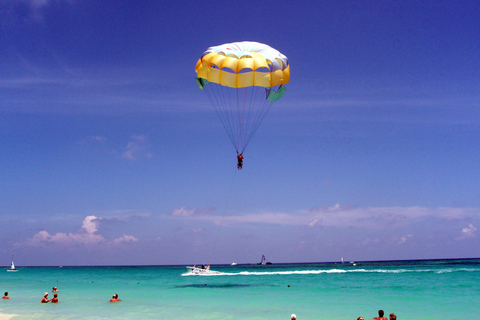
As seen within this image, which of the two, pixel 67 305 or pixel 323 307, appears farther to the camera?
pixel 67 305

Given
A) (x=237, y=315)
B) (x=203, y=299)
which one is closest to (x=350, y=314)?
(x=237, y=315)

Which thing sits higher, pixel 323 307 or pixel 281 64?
pixel 281 64

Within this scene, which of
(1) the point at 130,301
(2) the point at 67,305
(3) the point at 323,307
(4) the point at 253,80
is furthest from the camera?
(1) the point at 130,301

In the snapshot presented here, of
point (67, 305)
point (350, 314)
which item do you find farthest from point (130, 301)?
point (350, 314)

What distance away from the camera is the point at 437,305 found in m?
17.0

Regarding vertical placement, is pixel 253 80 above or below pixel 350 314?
above

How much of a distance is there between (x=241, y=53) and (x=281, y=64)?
1.90 m

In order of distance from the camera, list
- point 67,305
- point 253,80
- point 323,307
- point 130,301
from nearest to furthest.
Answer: point 253,80 → point 323,307 → point 67,305 → point 130,301

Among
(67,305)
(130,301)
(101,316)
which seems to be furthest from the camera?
(130,301)

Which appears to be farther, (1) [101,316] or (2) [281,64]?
(2) [281,64]

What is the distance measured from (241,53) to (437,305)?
1421 centimetres

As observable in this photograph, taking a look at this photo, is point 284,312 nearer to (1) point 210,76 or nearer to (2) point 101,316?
(2) point 101,316

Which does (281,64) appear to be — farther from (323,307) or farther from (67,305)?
(67,305)

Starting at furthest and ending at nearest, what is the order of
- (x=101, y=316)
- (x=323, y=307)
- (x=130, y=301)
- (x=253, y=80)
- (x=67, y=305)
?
(x=130, y=301) < (x=67, y=305) < (x=323, y=307) < (x=253, y=80) < (x=101, y=316)
